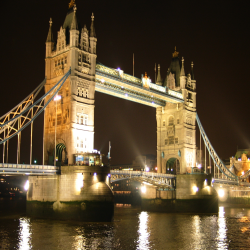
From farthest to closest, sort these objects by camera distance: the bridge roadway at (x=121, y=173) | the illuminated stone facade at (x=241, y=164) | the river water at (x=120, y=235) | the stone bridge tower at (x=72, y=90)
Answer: the illuminated stone facade at (x=241, y=164) → the stone bridge tower at (x=72, y=90) → the bridge roadway at (x=121, y=173) → the river water at (x=120, y=235)

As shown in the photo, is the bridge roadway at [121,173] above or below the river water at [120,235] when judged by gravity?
above

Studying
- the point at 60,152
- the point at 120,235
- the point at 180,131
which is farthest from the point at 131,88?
the point at 120,235

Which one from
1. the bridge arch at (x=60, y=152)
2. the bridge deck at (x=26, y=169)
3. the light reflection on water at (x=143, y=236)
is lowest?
the light reflection on water at (x=143, y=236)

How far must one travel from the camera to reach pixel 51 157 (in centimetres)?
5600

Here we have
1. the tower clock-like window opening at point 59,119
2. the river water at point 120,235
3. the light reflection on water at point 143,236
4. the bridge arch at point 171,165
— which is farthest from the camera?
the bridge arch at point 171,165

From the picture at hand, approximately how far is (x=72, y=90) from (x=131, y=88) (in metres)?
14.5

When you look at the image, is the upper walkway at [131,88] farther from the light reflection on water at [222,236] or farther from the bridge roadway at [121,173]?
the light reflection on water at [222,236]

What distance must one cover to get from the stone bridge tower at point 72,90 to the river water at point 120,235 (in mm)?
10956

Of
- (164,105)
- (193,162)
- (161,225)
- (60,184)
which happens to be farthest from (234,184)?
(60,184)

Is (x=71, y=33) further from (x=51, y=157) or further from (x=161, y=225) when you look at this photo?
(x=161, y=225)

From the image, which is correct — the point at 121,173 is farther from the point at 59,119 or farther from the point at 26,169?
the point at 26,169

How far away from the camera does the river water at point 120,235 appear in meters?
35.2

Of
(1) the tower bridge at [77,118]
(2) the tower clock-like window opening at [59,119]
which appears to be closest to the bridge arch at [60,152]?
(1) the tower bridge at [77,118]

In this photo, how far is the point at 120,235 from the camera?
39969 mm
